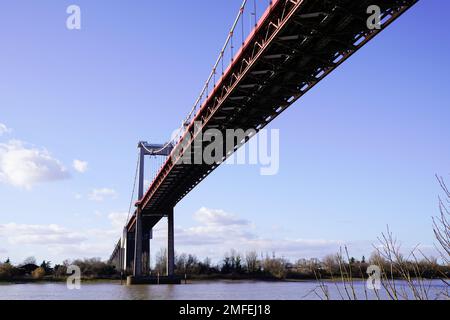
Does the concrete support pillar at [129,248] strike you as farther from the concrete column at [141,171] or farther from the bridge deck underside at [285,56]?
the bridge deck underside at [285,56]

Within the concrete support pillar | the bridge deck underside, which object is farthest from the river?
the concrete support pillar

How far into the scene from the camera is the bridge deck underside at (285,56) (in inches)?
637

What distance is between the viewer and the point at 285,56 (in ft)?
63.1

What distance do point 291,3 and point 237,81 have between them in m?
5.72

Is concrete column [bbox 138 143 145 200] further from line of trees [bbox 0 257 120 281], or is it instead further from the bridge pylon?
line of trees [bbox 0 257 120 281]

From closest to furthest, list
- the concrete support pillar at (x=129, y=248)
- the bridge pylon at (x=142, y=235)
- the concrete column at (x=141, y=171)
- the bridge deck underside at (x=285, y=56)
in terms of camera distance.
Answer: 1. the bridge deck underside at (x=285, y=56)
2. the bridge pylon at (x=142, y=235)
3. the concrete column at (x=141, y=171)
4. the concrete support pillar at (x=129, y=248)

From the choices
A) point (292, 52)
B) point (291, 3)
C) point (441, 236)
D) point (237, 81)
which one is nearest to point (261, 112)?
point (237, 81)

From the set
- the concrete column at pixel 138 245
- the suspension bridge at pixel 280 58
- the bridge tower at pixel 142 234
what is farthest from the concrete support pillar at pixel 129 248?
the suspension bridge at pixel 280 58

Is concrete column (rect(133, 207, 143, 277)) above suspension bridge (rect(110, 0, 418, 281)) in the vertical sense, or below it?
below

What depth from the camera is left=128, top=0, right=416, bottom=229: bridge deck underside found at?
16.2 meters

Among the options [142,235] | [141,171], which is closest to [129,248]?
[142,235]
